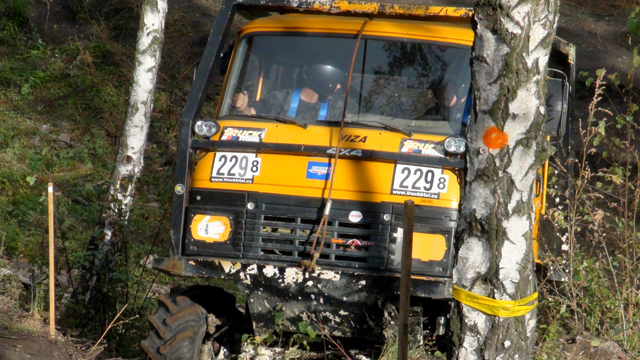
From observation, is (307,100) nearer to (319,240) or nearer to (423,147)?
(423,147)

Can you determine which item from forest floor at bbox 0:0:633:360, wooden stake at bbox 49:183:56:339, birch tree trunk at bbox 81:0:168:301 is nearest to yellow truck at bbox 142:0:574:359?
wooden stake at bbox 49:183:56:339

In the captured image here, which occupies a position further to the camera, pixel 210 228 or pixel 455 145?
pixel 210 228

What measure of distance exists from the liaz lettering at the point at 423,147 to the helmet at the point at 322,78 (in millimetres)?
810

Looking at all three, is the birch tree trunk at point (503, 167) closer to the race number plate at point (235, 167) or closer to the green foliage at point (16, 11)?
the race number plate at point (235, 167)

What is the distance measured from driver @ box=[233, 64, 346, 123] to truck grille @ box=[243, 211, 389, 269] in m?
0.87

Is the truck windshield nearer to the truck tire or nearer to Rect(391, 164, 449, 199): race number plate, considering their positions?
Rect(391, 164, 449, 199): race number plate

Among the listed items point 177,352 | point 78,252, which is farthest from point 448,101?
point 78,252

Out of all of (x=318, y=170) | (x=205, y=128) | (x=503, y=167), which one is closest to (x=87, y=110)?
(x=205, y=128)

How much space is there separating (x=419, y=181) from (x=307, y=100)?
1.19 meters

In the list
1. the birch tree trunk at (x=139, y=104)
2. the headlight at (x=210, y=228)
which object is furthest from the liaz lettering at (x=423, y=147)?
the birch tree trunk at (x=139, y=104)

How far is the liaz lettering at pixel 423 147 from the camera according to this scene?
4.57 meters

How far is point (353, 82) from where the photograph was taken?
5070 millimetres

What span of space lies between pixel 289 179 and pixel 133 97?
3.16 m

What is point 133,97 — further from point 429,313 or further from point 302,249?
point 429,313
